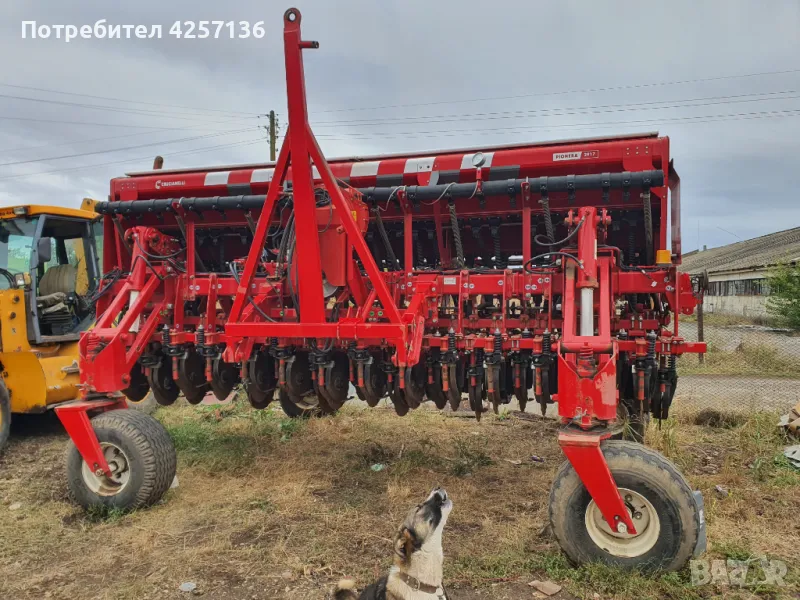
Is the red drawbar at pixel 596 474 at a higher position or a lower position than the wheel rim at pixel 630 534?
higher

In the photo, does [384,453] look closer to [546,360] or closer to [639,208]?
[546,360]

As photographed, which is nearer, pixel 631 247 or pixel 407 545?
pixel 407 545

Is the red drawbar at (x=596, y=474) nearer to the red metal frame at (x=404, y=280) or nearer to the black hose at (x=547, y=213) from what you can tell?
the red metal frame at (x=404, y=280)

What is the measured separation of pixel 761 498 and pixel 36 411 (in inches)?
280

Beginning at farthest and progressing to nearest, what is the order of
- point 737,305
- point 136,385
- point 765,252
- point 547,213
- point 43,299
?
point 765,252
point 737,305
point 43,299
point 136,385
point 547,213

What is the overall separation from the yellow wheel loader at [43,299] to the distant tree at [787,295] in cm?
1486

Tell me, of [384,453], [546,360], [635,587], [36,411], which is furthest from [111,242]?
[635,587]

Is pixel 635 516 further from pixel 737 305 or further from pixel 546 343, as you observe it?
pixel 737 305

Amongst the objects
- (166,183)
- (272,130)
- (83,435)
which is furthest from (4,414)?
(272,130)

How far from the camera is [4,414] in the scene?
6148 millimetres

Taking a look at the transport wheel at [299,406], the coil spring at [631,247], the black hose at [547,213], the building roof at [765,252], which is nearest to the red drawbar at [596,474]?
the black hose at [547,213]

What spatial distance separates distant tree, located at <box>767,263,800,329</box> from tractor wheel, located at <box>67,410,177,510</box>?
14.7 m

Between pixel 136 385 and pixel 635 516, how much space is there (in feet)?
14.4

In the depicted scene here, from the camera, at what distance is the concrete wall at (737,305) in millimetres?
22400
